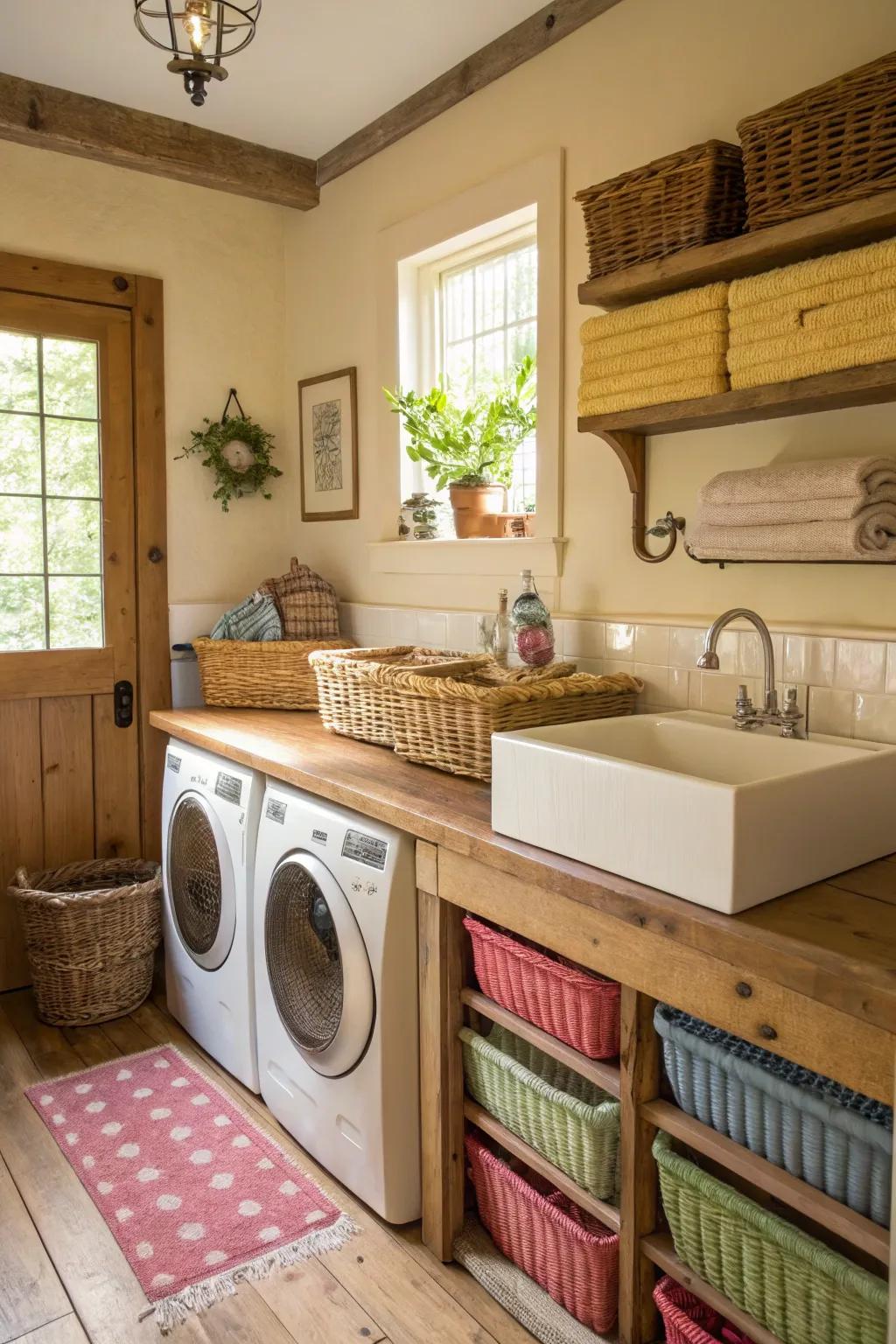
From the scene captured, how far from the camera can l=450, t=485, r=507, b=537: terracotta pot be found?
2711 mm

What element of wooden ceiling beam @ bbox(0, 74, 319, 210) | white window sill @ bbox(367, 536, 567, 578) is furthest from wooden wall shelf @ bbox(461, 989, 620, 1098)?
wooden ceiling beam @ bbox(0, 74, 319, 210)


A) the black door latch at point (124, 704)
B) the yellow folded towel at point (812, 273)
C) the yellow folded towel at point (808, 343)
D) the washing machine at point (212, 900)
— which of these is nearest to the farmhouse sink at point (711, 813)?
the yellow folded towel at point (808, 343)

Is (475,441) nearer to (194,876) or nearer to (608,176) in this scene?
(608,176)

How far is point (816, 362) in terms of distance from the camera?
1651 millimetres

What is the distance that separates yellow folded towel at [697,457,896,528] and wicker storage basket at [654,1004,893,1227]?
0.86m

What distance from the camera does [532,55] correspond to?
8.10ft

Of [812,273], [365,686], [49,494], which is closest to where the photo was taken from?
[812,273]

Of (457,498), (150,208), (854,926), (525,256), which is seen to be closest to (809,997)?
(854,926)

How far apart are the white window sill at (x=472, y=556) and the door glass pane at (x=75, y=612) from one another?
86 centimetres

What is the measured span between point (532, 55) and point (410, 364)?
34.1 inches

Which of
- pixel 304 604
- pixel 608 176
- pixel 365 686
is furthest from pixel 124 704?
pixel 608 176

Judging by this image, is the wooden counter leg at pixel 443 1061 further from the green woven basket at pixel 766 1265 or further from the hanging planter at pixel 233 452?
the hanging planter at pixel 233 452

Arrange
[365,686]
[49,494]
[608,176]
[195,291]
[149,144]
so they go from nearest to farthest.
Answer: [608,176]
[365,686]
[149,144]
[49,494]
[195,291]

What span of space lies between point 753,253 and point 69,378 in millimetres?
2146
